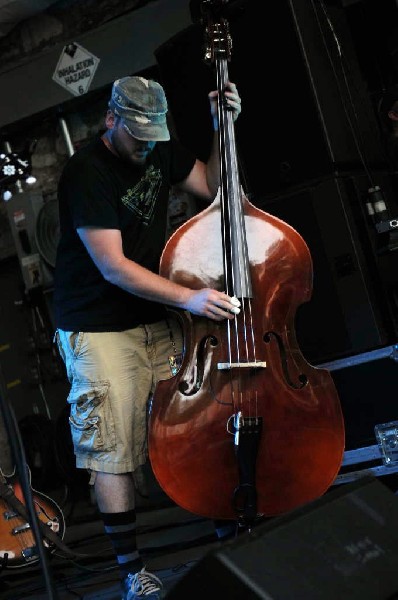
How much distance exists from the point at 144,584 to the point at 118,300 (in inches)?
35.4

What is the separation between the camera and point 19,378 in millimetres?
6344

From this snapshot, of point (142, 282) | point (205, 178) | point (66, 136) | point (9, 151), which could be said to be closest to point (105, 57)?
point (66, 136)

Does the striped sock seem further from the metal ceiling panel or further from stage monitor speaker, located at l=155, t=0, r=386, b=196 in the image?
the metal ceiling panel

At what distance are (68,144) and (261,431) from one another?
3909 millimetres

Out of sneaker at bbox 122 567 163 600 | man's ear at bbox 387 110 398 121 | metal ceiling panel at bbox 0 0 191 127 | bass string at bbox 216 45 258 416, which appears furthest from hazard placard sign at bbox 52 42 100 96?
sneaker at bbox 122 567 163 600

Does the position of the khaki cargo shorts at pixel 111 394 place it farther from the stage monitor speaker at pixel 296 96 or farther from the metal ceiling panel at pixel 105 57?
the metal ceiling panel at pixel 105 57

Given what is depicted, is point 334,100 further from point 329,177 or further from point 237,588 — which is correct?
point 237,588

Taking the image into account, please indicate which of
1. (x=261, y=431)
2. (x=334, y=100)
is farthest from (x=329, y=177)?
(x=261, y=431)

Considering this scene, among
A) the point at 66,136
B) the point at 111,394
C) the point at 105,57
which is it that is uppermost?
the point at 105,57

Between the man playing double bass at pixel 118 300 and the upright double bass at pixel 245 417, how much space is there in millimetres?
255

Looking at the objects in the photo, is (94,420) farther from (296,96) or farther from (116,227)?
(296,96)

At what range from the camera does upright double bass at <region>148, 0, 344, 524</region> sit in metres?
2.51

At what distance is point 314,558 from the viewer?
4.74 feet

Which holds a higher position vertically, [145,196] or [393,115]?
[393,115]
